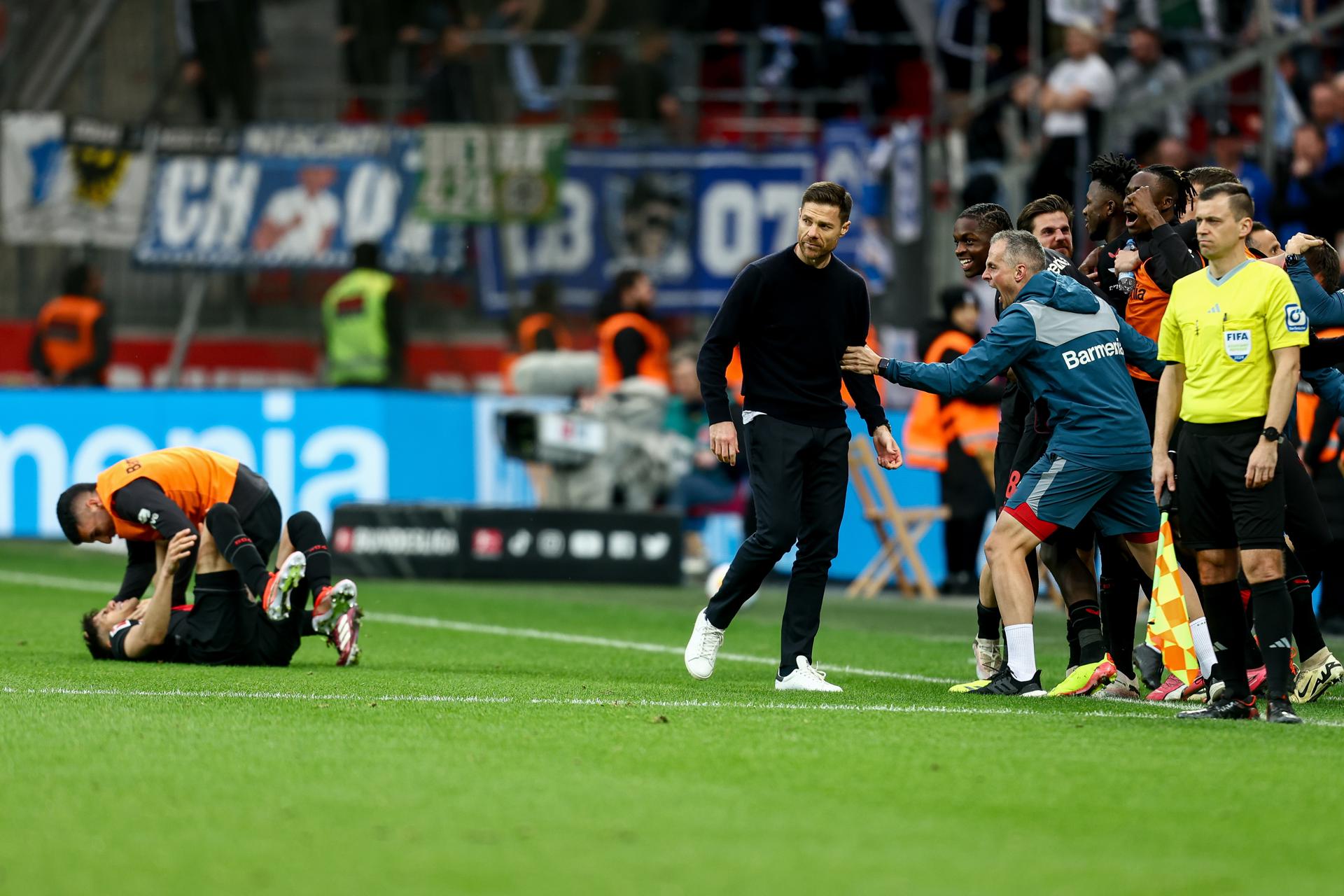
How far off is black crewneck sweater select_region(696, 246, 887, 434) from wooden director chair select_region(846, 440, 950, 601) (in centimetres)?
684

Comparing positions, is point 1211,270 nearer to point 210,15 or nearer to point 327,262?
point 327,262


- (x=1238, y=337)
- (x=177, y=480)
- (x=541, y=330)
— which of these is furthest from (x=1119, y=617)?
(x=541, y=330)

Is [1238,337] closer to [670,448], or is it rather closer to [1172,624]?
[1172,624]

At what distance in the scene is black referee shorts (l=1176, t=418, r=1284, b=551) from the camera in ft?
25.8

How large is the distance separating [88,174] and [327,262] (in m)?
2.52

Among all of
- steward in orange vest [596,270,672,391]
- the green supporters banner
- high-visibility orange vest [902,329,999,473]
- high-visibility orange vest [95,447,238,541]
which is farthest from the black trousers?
the green supporters banner

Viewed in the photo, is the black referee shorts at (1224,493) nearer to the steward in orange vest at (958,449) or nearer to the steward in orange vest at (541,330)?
the steward in orange vest at (958,449)

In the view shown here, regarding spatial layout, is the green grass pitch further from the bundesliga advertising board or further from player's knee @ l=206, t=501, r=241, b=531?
player's knee @ l=206, t=501, r=241, b=531

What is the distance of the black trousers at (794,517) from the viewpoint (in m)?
9.27

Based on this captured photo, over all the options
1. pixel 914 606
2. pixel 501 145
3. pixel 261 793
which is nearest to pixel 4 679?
pixel 261 793

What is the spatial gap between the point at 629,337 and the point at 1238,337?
1063 centimetres

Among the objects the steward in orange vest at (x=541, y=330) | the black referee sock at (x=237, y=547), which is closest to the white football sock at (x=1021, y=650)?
the black referee sock at (x=237, y=547)

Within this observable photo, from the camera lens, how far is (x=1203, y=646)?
30.5 ft

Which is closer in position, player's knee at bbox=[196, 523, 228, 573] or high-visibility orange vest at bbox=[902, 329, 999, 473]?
player's knee at bbox=[196, 523, 228, 573]
